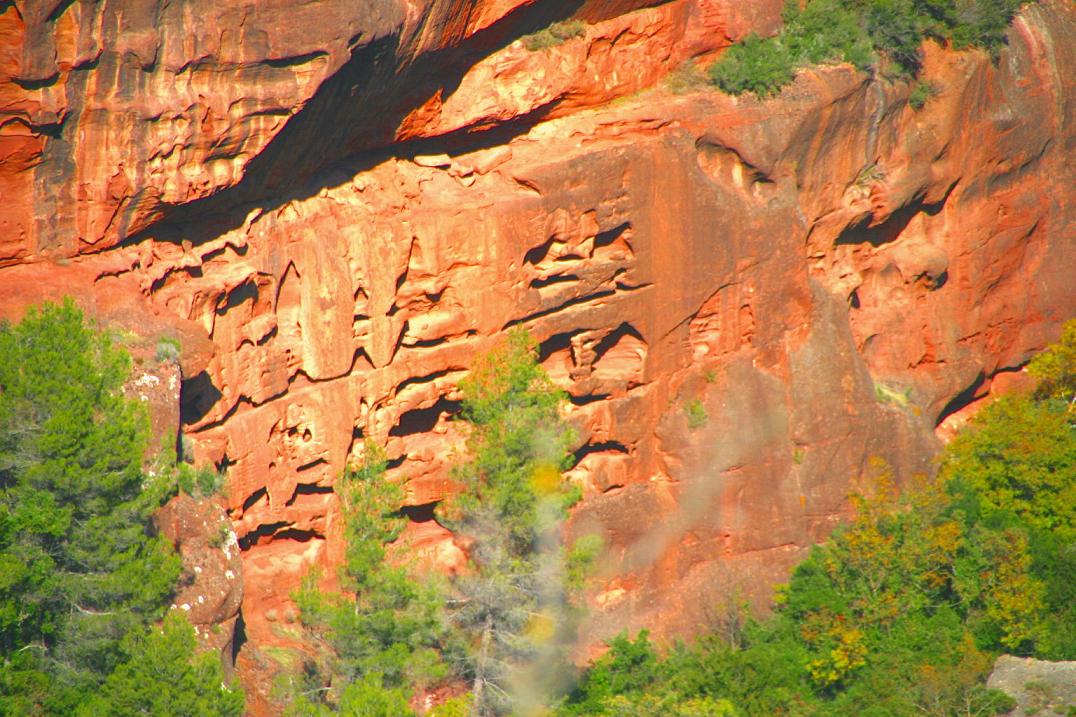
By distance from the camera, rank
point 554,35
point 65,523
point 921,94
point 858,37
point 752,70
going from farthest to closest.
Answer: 1. point 921,94
2. point 858,37
3. point 752,70
4. point 554,35
5. point 65,523

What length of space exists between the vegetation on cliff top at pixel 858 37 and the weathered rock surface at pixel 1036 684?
1223 centimetres

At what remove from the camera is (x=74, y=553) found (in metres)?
21.8

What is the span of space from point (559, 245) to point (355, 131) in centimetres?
484

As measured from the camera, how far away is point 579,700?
1167 inches

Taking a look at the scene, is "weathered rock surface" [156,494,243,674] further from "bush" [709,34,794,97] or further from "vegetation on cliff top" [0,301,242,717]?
"bush" [709,34,794,97]

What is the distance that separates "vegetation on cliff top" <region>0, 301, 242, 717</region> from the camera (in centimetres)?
2122

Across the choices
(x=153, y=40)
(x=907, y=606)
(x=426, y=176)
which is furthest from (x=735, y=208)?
(x=153, y=40)

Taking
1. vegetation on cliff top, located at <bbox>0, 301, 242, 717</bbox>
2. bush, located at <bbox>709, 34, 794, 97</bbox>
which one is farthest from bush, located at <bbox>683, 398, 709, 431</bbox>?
vegetation on cliff top, located at <bbox>0, 301, 242, 717</bbox>

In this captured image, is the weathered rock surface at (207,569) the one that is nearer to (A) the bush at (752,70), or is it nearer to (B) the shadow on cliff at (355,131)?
(B) the shadow on cliff at (355,131)

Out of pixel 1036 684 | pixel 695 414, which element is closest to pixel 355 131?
pixel 695 414

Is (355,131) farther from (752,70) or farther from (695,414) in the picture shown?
(695,414)

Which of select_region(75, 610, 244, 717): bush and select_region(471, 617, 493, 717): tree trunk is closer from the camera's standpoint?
select_region(75, 610, 244, 717): bush

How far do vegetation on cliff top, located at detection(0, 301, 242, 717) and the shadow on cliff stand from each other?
11.9 feet

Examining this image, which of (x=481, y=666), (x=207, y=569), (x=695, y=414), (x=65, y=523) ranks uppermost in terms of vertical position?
(x=65, y=523)
